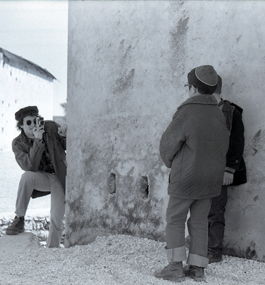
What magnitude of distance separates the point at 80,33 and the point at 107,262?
244cm

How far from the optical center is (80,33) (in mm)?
4312

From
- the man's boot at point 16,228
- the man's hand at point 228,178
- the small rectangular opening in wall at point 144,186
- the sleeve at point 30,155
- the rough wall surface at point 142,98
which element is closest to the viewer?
the man's hand at point 228,178

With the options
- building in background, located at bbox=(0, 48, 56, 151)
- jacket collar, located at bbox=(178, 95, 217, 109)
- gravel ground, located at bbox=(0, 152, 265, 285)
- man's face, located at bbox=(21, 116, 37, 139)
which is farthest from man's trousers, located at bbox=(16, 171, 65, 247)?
building in background, located at bbox=(0, 48, 56, 151)

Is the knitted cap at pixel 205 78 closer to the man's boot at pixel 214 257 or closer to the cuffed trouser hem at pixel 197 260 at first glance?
the cuffed trouser hem at pixel 197 260

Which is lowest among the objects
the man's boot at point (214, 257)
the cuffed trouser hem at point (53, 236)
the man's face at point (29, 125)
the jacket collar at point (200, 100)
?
the cuffed trouser hem at point (53, 236)

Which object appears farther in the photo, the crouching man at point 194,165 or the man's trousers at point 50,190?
the man's trousers at point 50,190

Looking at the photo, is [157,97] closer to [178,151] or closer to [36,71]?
[178,151]

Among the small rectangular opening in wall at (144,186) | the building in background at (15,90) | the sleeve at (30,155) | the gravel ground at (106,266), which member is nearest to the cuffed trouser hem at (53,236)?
the sleeve at (30,155)

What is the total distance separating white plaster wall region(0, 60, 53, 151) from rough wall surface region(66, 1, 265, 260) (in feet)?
51.9

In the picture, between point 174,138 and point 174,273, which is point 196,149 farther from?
point 174,273

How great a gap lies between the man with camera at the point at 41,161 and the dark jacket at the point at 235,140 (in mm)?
2348

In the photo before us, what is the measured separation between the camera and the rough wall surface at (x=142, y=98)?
10.2 ft

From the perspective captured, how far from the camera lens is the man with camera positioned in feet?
15.1

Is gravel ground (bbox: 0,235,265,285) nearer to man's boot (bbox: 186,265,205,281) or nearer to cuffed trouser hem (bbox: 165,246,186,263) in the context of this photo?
man's boot (bbox: 186,265,205,281)
